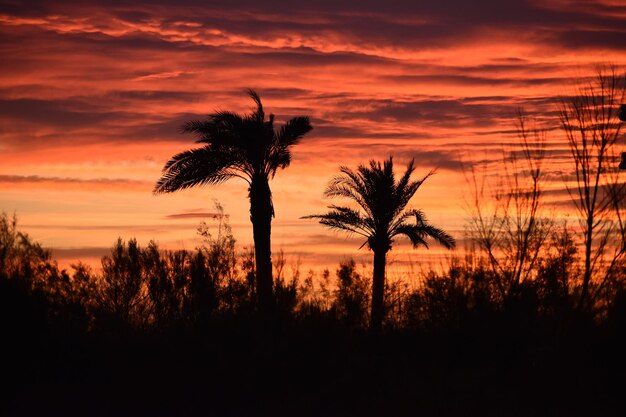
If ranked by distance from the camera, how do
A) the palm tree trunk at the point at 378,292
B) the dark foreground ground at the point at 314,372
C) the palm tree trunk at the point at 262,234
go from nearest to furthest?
the dark foreground ground at the point at 314,372 < the palm tree trunk at the point at 262,234 < the palm tree trunk at the point at 378,292

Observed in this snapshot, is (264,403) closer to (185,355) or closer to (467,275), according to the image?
(185,355)

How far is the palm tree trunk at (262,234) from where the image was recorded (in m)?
28.9

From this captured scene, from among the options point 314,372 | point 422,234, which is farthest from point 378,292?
point 314,372

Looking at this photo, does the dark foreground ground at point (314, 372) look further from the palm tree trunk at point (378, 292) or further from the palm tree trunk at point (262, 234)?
the palm tree trunk at point (378, 292)

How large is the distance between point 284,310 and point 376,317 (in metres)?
4.66

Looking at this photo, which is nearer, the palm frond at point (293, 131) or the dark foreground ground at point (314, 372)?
the dark foreground ground at point (314, 372)

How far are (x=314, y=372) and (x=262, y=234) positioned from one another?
332 inches

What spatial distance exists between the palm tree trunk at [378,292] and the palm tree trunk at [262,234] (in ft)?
15.1

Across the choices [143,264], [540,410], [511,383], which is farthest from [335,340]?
[143,264]

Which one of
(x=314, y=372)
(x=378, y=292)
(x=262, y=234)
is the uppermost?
(x=262, y=234)

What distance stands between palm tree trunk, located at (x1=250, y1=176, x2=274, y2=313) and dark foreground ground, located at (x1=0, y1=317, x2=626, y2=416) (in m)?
2.65

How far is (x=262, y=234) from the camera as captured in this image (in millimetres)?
29531

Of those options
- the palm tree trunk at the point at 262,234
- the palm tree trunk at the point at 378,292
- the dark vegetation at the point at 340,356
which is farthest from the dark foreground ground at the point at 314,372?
the palm tree trunk at the point at 378,292

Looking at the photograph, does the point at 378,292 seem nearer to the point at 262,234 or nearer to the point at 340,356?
the point at 262,234
